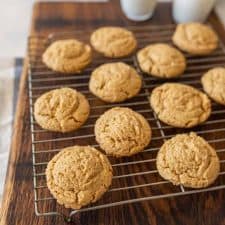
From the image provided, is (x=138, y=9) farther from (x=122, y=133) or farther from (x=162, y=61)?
(x=122, y=133)

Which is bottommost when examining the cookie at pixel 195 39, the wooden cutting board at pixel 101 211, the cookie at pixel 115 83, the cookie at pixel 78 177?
the wooden cutting board at pixel 101 211

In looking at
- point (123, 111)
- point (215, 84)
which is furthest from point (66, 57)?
point (215, 84)

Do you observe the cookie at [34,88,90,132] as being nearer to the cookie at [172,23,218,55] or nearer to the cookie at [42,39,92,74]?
the cookie at [42,39,92,74]

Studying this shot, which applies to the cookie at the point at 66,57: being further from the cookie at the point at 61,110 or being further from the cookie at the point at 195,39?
the cookie at the point at 195,39

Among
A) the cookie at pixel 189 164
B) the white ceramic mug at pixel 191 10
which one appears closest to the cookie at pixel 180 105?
the cookie at pixel 189 164

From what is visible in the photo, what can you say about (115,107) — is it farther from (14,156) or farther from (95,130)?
(14,156)

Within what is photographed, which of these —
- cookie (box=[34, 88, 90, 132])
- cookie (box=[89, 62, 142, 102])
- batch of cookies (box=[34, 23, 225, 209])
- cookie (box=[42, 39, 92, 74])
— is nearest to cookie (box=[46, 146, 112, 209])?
batch of cookies (box=[34, 23, 225, 209])
